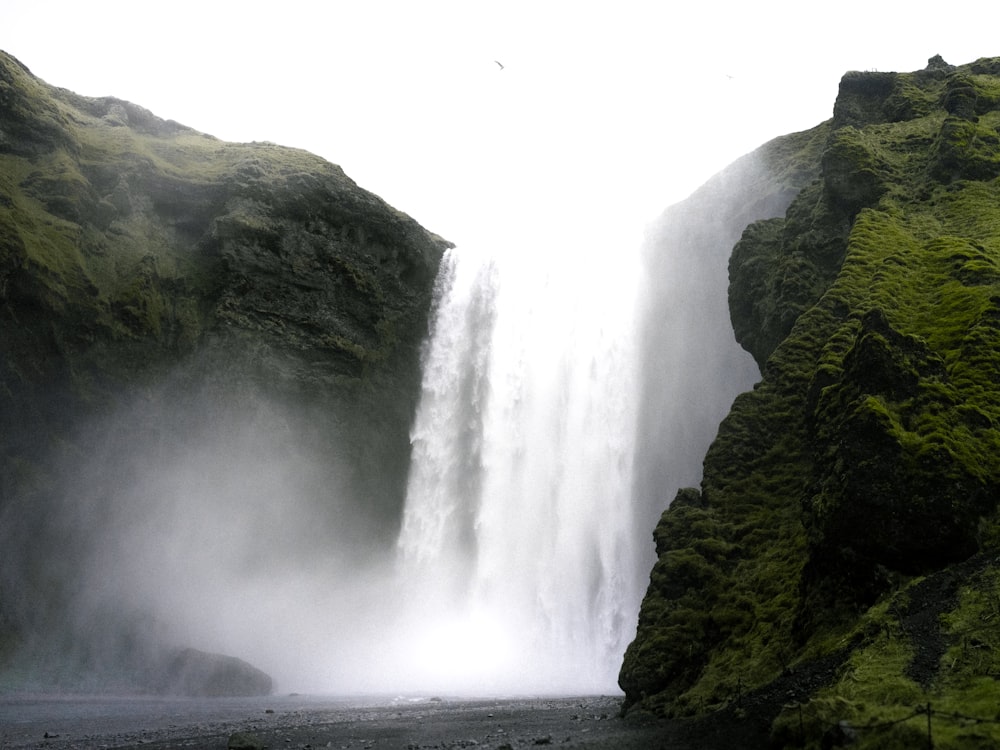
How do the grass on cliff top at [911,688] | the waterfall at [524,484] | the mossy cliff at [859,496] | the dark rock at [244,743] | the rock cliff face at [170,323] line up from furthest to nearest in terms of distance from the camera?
1. the waterfall at [524,484]
2. the rock cliff face at [170,323]
3. the dark rock at [244,743]
4. the mossy cliff at [859,496]
5. the grass on cliff top at [911,688]

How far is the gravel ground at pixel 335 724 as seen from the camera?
16297mm

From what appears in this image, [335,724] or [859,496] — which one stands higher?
[859,496]

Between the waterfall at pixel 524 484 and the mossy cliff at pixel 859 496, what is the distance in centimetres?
1708

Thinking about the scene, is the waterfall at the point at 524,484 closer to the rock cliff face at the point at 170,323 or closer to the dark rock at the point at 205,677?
the rock cliff face at the point at 170,323

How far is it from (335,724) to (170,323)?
26.9 metres

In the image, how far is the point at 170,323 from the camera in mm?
41219

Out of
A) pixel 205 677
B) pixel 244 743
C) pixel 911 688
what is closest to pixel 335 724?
pixel 244 743

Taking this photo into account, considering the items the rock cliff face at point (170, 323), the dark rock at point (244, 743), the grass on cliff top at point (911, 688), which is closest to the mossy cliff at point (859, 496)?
the grass on cliff top at point (911, 688)

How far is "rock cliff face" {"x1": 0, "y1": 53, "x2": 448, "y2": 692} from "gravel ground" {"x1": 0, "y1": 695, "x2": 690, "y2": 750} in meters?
10.3

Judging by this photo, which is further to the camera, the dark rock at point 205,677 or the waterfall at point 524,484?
the waterfall at point 524,484

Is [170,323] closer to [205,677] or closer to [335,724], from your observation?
[205,677]

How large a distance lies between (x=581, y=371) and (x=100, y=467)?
26.2 meters

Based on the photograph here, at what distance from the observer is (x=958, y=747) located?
8.55 metres

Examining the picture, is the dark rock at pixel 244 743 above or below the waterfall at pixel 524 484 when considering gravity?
below
